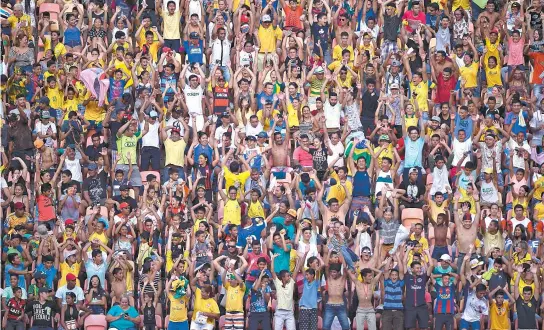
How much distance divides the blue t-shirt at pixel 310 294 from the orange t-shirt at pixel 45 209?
17.2ft

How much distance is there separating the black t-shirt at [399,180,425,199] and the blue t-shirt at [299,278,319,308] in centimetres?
312

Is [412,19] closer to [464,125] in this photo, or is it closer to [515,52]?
[515,52]

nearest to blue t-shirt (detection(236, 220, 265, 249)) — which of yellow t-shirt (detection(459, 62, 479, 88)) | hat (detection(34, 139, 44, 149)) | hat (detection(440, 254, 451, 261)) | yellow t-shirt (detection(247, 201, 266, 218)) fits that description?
yellow t-shirt (detection(247, 201, 266, 218))

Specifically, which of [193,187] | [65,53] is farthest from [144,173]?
[65,53]

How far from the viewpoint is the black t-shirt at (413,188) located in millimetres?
36438

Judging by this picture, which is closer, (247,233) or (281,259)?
(281,259)

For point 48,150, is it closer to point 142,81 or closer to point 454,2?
point 142,81

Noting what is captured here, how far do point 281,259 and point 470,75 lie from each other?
6.76 metres

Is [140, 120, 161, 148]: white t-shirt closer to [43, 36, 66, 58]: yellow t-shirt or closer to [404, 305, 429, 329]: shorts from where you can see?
[43, 36, 66, 58]: yellow t-shirt

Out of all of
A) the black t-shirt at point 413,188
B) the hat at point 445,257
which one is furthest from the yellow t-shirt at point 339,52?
the hat at point 445,257

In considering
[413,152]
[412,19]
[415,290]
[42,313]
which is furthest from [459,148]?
[42,313]

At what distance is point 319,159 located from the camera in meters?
37.2

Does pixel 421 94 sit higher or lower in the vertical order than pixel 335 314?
higher

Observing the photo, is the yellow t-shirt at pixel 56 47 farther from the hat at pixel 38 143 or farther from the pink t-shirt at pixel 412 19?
the pink t-shirt at pixel 412 19
